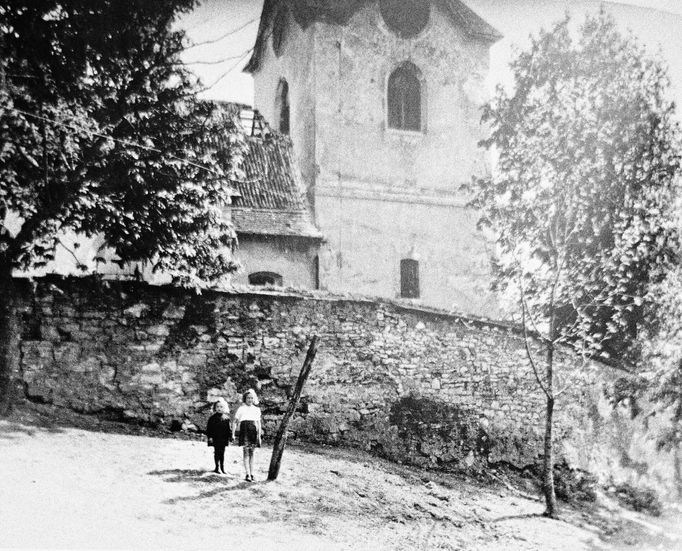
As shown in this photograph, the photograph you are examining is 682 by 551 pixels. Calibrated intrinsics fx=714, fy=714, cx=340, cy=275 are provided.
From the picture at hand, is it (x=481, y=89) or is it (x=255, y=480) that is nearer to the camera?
(x=255, y=480)

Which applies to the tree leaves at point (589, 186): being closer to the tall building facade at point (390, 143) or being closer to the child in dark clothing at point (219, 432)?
the tall building facade at point (390, 143)

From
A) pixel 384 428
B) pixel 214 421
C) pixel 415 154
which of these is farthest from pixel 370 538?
pixel 415 154

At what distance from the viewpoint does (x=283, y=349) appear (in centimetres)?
728

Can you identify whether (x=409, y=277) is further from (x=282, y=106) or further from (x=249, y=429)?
(x=249, y=429)

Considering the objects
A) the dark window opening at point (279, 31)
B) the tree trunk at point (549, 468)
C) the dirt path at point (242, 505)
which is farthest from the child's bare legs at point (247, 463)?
the dark window opening at point (279, 31)

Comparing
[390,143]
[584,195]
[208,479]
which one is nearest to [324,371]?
[208,479]

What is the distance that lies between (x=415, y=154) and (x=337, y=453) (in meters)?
6.39

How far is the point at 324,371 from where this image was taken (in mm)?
7426

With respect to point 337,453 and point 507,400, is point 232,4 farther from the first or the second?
point 507,400

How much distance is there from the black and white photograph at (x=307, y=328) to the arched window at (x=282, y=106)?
2282 millimetres

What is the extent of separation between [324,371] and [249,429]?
1661 mm

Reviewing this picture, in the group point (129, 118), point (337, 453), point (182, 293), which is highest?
point (129, 118)

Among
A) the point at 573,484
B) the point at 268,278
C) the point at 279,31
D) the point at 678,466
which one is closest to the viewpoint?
the point at 678,466

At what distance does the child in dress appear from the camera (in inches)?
232
